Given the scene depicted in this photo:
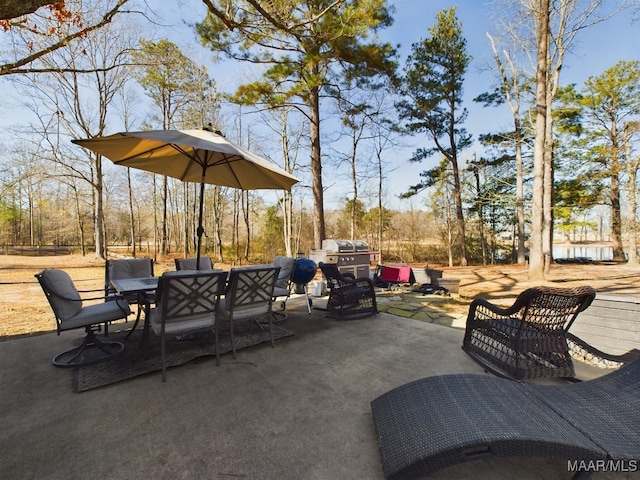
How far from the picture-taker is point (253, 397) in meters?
1.99

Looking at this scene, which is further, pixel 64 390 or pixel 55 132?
pixel 55 132

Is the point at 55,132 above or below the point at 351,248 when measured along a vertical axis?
above

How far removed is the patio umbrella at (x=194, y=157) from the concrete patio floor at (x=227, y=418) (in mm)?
1518

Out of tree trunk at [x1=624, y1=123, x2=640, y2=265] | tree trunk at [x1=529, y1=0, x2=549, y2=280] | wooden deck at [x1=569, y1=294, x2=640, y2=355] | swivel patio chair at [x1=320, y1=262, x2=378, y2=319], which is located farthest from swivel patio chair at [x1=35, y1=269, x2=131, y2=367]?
tree trunk at [x1=624, y1=123, x2=640, y2=265]

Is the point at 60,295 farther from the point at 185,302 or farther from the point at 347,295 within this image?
the point at 347,295

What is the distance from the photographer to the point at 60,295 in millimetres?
2377

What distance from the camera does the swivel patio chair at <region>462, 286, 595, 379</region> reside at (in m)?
1.98

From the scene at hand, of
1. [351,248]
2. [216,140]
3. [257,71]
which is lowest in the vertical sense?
[351,248]

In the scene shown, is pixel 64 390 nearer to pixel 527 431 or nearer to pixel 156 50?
pixel 527 431

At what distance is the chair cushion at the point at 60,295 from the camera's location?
2.33 m

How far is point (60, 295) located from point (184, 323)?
107 cm

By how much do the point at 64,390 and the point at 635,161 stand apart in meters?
16.0

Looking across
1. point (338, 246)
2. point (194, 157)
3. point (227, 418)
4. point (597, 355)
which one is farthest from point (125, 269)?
point (597, 355)

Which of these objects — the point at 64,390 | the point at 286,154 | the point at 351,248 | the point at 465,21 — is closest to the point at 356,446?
the point at 64,390
